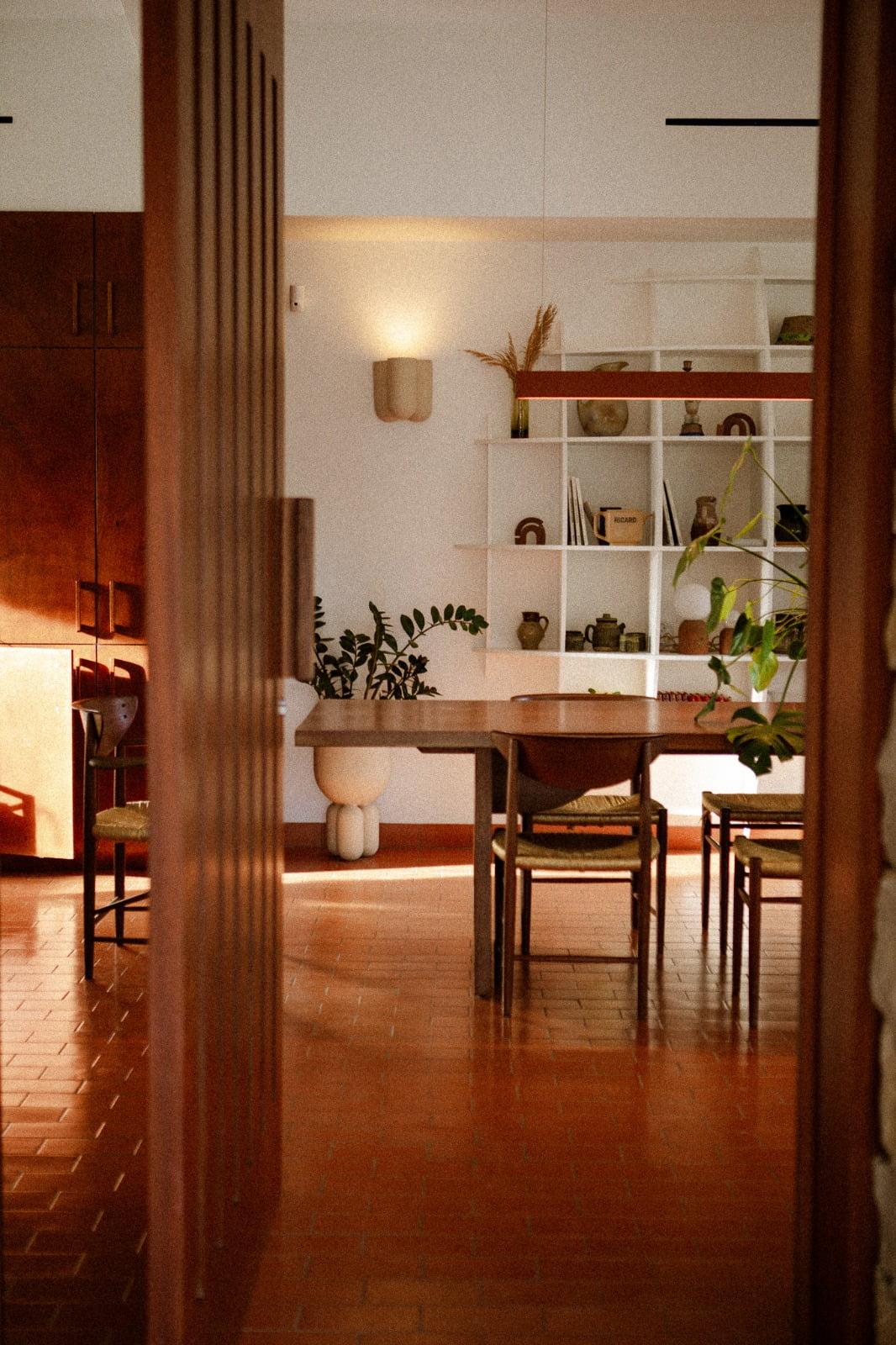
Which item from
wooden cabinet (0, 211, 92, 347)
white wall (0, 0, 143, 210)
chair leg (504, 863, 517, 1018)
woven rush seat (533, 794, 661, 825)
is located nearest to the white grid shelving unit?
woven rush seat (533, 794, 661, 825)

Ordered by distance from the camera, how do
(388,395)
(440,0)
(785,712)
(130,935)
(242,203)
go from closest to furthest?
1. (242,203)
2. (785,712)
3. (130,935)
4. (440,0)
5. (388,395)

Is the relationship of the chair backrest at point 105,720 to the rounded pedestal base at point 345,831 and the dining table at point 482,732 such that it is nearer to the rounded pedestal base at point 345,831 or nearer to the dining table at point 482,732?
the dining table at point 482,732

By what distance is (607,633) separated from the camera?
247 inches

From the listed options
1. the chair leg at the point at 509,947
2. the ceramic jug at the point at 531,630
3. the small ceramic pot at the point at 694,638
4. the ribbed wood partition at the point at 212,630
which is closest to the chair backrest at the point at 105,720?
the chair leg at the point at 509,947

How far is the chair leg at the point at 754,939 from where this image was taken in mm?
3766

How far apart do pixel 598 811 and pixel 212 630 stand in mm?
2534

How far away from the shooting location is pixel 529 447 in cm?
642

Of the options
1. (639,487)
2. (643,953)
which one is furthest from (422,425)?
(643,953)

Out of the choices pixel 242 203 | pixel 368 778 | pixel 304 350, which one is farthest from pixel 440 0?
pixel 242 203

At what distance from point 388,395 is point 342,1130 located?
406 cm

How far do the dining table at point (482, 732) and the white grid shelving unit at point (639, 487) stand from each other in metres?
1.79

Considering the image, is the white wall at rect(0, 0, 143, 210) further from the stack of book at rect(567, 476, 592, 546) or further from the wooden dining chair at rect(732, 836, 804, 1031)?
the wooden dining chair at rect(732, 836, 804, 1031)

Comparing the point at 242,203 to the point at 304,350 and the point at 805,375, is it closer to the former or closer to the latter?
the point at 805,375

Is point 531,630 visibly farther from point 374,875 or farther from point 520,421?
point 374,875
